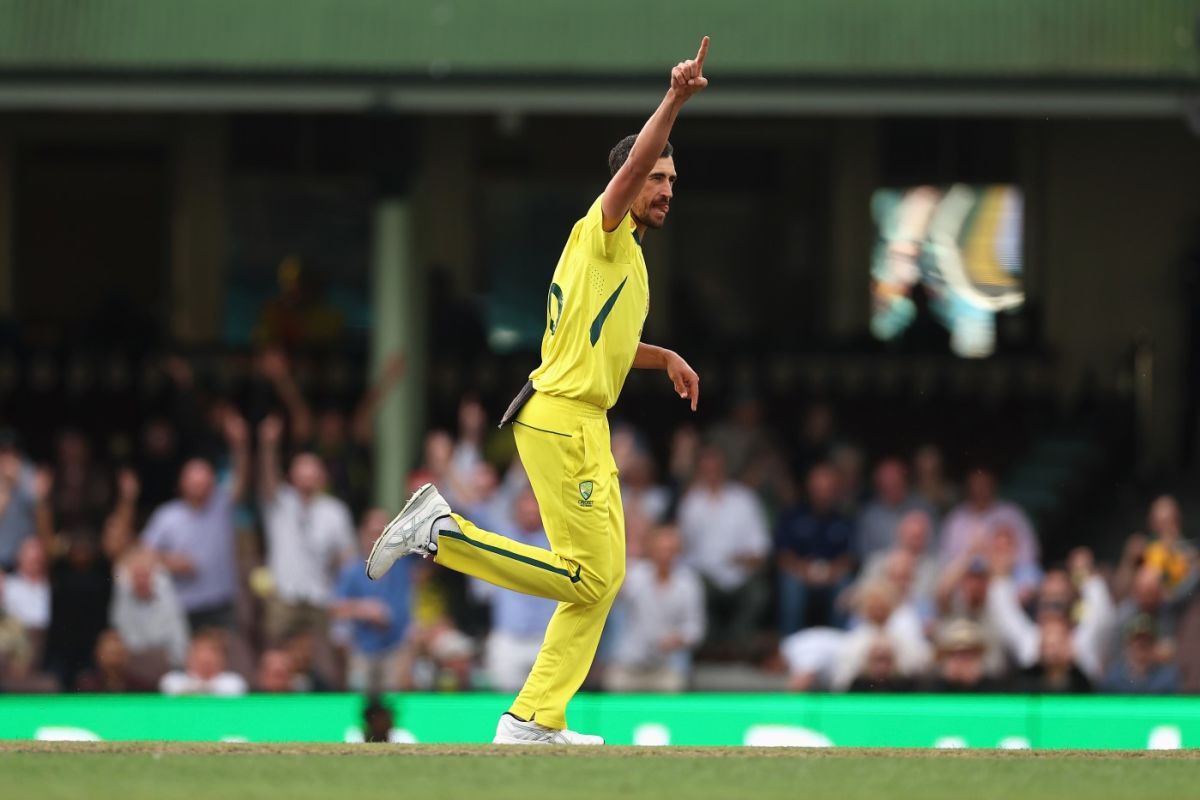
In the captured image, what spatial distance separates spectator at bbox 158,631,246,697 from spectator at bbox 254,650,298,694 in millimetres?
112

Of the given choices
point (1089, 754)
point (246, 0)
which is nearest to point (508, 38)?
point (246, 0)

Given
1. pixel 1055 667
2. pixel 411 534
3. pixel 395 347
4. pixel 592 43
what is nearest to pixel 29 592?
pixel 395 347

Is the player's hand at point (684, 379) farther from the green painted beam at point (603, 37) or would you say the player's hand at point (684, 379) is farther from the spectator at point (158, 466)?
the spectator at point (158, 466)

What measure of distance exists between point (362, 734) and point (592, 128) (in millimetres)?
7176

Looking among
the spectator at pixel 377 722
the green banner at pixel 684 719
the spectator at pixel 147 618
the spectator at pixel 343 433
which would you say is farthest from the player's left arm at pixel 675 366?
the spectator at pixel 343 433

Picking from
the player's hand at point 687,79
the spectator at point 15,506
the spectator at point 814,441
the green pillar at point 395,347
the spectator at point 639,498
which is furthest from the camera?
the spectator at point 814,441

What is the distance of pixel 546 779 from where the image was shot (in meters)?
6.43

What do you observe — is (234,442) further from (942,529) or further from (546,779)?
(546,779)

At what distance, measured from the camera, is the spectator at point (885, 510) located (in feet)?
43.7

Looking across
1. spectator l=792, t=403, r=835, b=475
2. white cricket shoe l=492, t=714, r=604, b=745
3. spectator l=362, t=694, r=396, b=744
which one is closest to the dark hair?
white cricket shoe l=492, t=714, r=604, b=745

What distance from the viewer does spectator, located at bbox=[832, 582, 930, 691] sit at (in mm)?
12273

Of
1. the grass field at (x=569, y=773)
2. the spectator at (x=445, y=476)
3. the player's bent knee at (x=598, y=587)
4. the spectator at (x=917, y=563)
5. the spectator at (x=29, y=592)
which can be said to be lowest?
the spectator at (x=29, y=592)

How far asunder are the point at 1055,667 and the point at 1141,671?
0.53 meters

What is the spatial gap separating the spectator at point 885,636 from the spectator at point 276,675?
3078 mm
